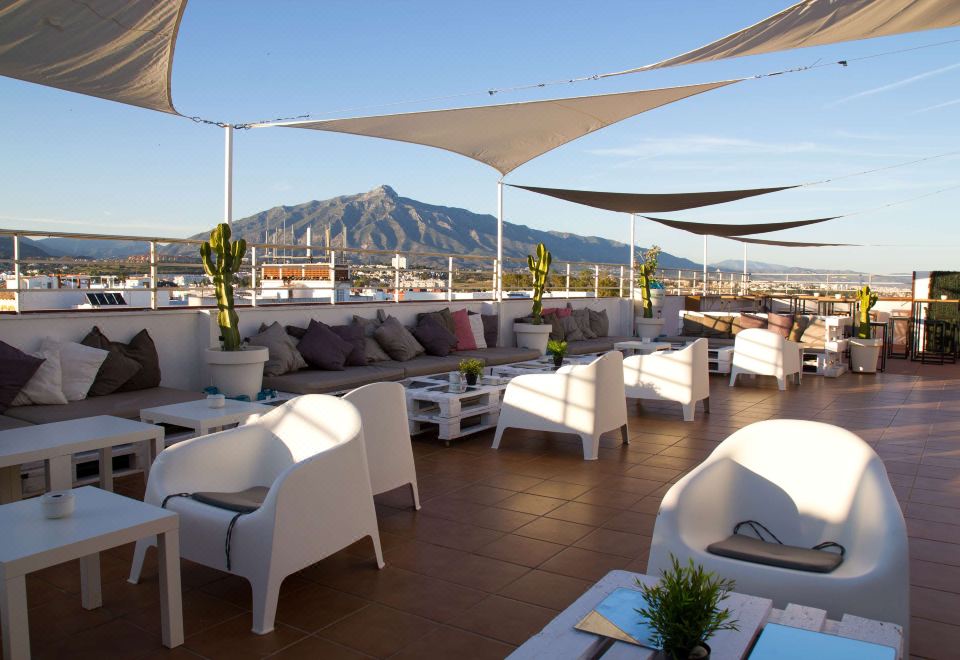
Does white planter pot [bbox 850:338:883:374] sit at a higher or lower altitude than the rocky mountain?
lower

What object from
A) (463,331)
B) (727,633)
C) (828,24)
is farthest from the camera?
(463,331)

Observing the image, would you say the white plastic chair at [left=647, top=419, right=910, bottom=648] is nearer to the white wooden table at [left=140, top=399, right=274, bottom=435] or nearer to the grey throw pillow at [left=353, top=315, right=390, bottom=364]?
the white wooden table at [left=140, top=399, right=274, bottom=435]

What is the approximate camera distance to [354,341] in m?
6.65

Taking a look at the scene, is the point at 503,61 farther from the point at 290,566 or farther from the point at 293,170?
the point at 293,170

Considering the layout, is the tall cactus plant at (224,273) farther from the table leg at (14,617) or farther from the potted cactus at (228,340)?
the table leg at (14,617)

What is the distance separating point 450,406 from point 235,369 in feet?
5.28

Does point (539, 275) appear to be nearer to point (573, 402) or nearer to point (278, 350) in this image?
point (278, 350)

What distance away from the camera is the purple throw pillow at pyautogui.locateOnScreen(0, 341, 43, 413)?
→ 425 cm

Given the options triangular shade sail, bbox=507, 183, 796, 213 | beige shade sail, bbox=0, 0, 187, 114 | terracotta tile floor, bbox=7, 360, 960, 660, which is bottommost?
terracotta tile floor, bbox=7, 360, 960, 660

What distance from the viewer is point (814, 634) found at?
1.52 metres

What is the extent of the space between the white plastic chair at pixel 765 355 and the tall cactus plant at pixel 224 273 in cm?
598

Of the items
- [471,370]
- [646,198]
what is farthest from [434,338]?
[646,198]

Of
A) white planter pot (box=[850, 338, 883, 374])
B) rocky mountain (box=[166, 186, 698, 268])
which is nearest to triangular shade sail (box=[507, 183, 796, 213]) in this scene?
white planter pot (box=[850, 338, 883, 374])

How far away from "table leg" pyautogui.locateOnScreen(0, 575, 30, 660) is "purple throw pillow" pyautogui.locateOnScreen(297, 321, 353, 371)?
4306 millimetres
